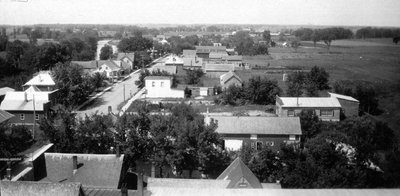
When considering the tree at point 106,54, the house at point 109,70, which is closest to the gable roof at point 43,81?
the house at point 109,70

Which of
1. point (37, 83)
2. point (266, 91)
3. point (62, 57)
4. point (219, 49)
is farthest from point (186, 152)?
point (219, 49)

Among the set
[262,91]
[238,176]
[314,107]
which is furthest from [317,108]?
[238,176]

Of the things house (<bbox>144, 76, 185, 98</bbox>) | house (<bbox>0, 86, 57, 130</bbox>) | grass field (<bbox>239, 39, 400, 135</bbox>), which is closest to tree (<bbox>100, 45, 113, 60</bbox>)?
grass field (<bbox>239, 39, 400, 135</bbox>)

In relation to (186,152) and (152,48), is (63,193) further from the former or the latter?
(152,48)

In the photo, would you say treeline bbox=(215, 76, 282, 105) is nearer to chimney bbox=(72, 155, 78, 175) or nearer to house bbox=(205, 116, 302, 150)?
house bbox=(205, 116, 302, 150)

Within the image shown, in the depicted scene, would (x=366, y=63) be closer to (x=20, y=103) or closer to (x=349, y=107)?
(x=349, y=107)

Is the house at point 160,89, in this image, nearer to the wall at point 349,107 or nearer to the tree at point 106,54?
the wall at point 349,107
